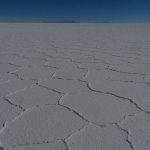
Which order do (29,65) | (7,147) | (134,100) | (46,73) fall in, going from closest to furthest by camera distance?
(7,147)
(134,100)
(46,73)
(29,65)

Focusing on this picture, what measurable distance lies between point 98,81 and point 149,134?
2.33ft

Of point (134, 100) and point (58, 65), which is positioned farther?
point (58, 65)

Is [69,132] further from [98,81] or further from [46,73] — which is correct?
[46,73]

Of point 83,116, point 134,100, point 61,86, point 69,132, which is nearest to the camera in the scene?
point 69,132

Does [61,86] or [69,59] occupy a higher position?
[61,86]

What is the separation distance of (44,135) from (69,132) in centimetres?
8

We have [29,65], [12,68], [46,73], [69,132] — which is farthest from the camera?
[29,65]

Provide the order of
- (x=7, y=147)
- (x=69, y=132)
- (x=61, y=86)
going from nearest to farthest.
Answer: (x=7, y=147)
(x=69, y=132)
(x=61, y=86)

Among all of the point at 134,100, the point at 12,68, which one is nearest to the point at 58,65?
the point at 12,68

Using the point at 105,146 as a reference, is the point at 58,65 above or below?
below

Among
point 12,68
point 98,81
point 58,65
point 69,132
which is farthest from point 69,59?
point 69,132

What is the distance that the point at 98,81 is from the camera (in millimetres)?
1617

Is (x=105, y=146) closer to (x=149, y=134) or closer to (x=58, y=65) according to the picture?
(x=149, y=134)

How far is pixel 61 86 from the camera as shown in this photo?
A: 4.97 feet
